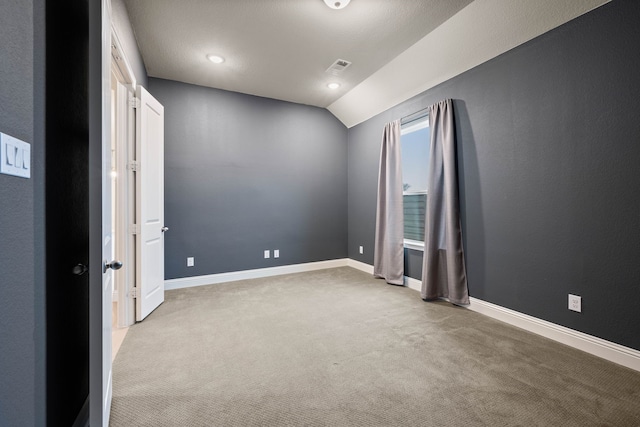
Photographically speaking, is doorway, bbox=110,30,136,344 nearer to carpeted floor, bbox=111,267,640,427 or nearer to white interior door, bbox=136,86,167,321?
white interior door, bbox=136,86,167,321

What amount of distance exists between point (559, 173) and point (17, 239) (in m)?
3.31

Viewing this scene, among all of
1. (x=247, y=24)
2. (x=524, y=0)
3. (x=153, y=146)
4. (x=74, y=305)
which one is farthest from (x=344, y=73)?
(x=74, y=305)

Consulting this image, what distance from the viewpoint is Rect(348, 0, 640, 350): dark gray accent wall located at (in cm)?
190

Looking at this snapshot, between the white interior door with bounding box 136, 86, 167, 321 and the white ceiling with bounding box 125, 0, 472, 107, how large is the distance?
0.66 metres

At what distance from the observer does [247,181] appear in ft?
13.5

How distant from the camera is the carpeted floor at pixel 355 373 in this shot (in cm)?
144

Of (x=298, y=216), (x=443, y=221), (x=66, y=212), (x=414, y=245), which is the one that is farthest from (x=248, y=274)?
(x=66, y=212)

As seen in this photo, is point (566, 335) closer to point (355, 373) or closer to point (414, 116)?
point (355, 373)

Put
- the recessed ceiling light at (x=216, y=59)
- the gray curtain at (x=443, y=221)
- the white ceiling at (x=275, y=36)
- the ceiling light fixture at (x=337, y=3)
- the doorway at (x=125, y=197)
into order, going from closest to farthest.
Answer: the ceiling light fixture at (x=337, y=3), the white ceiling at (x=275, y=36), the doorway at (x=125, y=197), the gray curtain at (x=443, y=221), the recessed ceiling light at (x=216, y=59)

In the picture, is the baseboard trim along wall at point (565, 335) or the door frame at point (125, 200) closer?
the baseboard trim along wall at point (565, 335)

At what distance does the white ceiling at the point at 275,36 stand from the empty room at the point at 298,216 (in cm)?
2

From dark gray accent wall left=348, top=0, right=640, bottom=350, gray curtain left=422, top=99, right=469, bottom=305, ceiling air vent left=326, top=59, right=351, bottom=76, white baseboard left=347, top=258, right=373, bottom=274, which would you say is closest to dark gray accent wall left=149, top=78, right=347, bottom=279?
white baseboard left=347, top=258, right=373, bottom=274

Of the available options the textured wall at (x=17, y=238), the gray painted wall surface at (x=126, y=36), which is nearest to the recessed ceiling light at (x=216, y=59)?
the gray painted wall surface at (x=126, y=36)

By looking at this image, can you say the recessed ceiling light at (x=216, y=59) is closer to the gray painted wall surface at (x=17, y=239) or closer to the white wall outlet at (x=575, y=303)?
the gray painted wall surface at (x=17, y=239)
